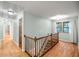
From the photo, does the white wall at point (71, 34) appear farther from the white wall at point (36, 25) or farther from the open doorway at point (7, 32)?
the open doorway at point (7, 32)

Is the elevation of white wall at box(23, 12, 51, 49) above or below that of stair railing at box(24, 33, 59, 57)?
above

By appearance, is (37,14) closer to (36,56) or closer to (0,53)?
(36,56)

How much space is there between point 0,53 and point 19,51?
327 mm

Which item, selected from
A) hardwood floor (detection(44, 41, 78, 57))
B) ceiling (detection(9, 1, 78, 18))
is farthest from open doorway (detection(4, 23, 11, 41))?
hardwood floor (detection(44, 41, 78, 57))

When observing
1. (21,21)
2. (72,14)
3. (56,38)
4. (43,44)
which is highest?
(72,14)

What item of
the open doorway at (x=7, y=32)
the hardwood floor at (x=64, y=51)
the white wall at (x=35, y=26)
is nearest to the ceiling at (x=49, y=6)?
the white wall at (x=35, y=26)

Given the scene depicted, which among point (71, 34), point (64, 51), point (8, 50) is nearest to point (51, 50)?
point (64, 51)

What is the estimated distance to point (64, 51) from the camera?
156 centimetres

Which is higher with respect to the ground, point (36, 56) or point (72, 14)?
point (72, 14)

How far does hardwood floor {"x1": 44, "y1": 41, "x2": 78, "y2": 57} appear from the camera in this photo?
1.55 meters

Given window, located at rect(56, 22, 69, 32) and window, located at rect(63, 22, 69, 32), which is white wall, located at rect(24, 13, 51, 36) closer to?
window, located at rect(56, 22, 69, 32)

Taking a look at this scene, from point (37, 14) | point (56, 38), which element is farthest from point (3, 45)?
point (56, 38)

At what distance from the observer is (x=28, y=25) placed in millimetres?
1538

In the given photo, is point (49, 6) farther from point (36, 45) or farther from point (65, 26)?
point (36, 45)
